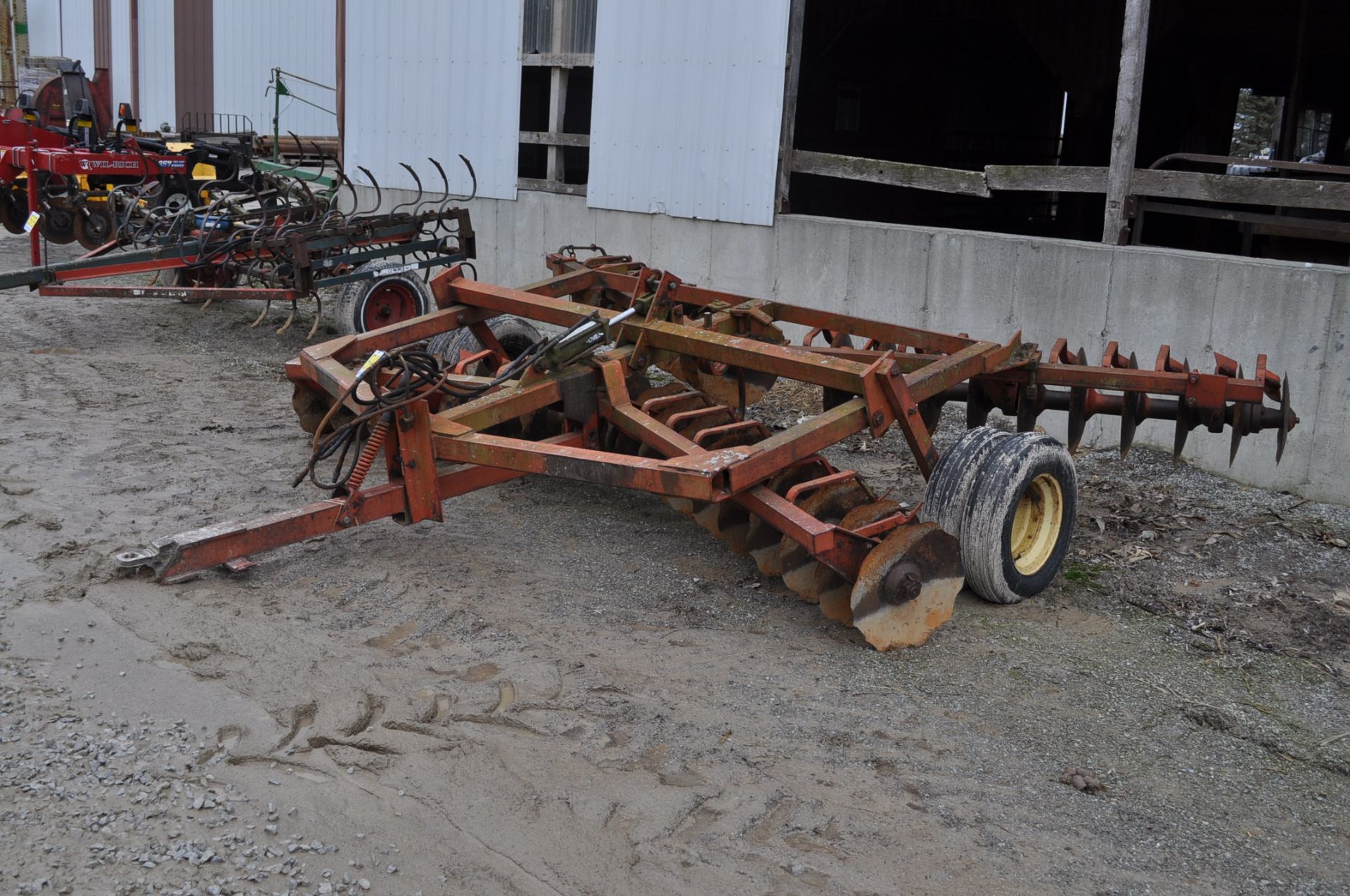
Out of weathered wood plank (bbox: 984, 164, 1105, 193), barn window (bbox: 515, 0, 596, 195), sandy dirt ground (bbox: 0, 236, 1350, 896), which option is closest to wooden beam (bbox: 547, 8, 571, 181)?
barn window (bbox: 515, 0, 596, 195)

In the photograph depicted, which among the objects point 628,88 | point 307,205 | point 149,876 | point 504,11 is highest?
point 504,11

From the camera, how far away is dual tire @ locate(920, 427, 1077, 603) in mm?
4422

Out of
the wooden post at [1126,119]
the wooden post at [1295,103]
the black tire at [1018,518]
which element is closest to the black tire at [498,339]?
the black tire at [1018,518]

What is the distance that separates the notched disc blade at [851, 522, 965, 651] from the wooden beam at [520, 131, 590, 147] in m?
6.63

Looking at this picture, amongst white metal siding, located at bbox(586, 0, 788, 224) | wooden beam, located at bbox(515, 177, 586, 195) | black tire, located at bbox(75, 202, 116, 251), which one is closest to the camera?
white metal siding, located at bbox(586, 0, 788, 224)

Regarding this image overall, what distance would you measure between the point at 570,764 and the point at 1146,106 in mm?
14120

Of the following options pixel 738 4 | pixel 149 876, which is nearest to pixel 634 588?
pixel 149 876

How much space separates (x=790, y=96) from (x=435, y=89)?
4.14 m

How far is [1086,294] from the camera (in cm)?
697

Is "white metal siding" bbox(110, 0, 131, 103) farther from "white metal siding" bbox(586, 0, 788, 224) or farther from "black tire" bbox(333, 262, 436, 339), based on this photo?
"black tire" bbox(333, 262, 436, 339)

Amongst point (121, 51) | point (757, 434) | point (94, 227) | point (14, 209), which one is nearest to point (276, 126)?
point (14, 209)

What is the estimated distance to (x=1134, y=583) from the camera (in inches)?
197

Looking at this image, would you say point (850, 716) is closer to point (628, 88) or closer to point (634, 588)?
point (634, 588)

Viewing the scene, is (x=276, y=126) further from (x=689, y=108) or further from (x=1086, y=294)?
(x=1086, y=294)
